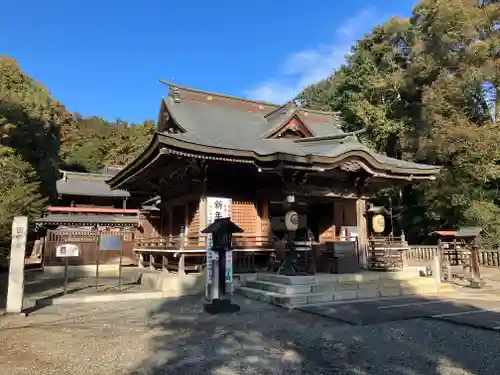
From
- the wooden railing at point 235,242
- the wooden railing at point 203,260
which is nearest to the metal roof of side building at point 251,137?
the wooden railing at point 235,242

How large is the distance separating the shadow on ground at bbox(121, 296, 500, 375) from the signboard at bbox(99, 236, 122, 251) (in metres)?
4.02

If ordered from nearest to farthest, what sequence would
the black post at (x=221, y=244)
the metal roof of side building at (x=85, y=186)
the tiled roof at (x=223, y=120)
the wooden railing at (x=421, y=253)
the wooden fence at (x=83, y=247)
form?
the black post at (x=221, y=244)
the tiled roof at (x=223, y=120)
the wooden railing at (x=421, y=253)
the wooden fence at (x=83, y=247)
the metal roof of side building at (x=85, y=186)

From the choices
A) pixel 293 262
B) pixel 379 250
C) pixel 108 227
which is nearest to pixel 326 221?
pixel 379 250

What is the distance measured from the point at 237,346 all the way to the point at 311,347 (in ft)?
3.58

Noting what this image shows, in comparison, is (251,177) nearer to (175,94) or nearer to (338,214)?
(338,214)

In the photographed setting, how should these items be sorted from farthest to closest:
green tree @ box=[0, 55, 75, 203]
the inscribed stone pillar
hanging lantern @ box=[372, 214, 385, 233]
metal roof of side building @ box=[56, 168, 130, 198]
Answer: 1. green tree @ box=[0, 55, 75, 203]
2. metal roof of side building @ box=[56, 168, 130, 198]
3. hanging lantern @ box=[372, 214, 385, 233]
4. the inscribed stone pillar

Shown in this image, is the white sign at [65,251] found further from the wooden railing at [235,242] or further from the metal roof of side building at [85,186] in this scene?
the metal roof of side building at [85,186]

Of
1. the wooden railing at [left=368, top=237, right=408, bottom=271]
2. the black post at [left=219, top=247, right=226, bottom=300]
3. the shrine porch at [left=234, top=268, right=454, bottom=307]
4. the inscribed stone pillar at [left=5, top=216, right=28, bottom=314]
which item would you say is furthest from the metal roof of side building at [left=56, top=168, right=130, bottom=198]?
the black post at [left=219, top=247, right=226, bottom=300]

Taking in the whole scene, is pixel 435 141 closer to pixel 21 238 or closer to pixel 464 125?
pixel 464 125

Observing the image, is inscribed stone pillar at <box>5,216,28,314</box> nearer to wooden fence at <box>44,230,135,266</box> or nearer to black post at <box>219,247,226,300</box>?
black post at <box>219,247,226,300</box>

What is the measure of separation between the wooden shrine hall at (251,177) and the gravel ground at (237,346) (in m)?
4.90

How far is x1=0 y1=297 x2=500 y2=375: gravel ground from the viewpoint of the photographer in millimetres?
4832

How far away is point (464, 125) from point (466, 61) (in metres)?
3.98

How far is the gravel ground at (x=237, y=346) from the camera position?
190 inches
